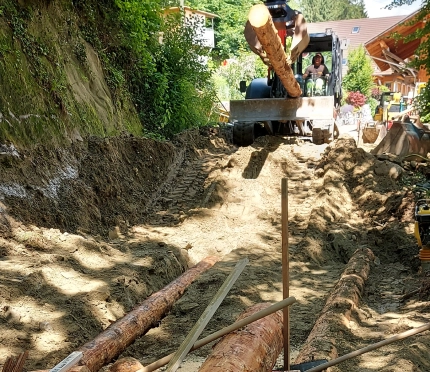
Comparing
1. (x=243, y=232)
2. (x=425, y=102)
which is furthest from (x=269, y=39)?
(x=425, y=102)

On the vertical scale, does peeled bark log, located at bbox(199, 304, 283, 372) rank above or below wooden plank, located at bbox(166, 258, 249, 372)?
below

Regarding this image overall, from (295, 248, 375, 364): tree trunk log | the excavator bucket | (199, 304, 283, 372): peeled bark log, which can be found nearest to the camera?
(199, 304, 283, 372): peeled bark log

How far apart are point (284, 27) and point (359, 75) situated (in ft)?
114

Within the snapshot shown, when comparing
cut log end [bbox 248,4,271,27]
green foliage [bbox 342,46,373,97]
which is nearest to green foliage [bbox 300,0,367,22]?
green foliage [bbox 342,46,373,97]

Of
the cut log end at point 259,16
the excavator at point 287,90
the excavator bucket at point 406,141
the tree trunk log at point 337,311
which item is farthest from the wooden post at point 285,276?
the excavator bucket at point 406,141

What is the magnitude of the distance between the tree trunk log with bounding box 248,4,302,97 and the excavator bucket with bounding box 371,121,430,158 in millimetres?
4132

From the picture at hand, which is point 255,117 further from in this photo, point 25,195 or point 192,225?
point 25,195

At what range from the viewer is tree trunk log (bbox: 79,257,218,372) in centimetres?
419

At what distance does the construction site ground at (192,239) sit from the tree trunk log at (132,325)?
4.8 inches

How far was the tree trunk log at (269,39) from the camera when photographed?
7148mm

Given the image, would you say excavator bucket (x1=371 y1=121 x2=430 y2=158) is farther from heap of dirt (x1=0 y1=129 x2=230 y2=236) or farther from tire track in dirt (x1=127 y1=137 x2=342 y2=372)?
heap of dirt (x1=0 y1=129 x2=230 y2=236)

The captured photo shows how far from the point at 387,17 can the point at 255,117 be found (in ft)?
197

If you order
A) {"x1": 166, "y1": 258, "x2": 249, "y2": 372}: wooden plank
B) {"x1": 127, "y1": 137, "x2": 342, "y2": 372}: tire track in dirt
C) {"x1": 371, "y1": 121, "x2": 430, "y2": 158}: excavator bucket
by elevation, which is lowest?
{"x1": 127, "y1": 137, "x2": 342, "y2": 372}: tire track in dirt

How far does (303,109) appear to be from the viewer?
11211 millimetres
